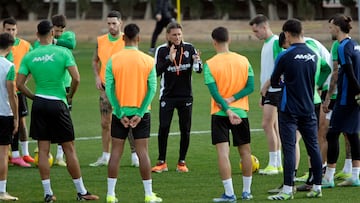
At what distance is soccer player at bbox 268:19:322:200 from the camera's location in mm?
12758

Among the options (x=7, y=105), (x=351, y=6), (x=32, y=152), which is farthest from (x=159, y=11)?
(x=7, y=105)

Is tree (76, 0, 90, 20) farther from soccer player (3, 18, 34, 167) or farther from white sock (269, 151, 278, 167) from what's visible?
white sock (269, 151, 278, 167)

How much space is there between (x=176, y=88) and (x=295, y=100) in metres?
3.32

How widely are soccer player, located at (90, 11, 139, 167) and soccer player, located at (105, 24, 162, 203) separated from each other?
3.01 m

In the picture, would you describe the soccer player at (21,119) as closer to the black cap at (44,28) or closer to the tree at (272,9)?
the black cap at (44,28)

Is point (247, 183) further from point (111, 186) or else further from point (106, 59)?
point (106, 59)

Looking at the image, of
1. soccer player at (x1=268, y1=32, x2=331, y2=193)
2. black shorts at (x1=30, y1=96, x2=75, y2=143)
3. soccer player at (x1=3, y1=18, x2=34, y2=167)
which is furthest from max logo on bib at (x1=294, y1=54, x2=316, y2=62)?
soccer player at (x1=3, y1=18, x2=34, y2=167)

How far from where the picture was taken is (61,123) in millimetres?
13070

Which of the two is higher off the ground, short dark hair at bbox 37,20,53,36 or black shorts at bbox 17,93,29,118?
short dark hair at bbox 37,20,53,36

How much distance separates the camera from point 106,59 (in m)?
16.0

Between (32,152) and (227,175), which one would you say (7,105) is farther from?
(32,152)

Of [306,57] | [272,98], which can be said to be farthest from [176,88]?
[306,57]

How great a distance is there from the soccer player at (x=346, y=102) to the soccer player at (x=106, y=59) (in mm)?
3490

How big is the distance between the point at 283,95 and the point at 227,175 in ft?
4.00
